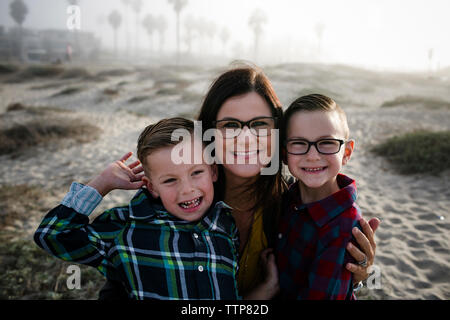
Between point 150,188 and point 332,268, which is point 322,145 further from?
point 150,188

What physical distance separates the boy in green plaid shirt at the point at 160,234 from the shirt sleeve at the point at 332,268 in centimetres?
32

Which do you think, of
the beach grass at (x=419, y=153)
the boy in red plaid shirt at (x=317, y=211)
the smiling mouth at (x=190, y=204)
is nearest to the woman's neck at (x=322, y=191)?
the boy in red plaid shirt at (x=317, y=211)

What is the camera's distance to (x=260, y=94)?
1.88 m

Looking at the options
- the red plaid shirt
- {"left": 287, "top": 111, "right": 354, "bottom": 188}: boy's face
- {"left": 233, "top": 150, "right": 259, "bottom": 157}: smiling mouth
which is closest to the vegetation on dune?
the red plaid shirt

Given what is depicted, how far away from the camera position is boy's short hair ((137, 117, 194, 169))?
173cm

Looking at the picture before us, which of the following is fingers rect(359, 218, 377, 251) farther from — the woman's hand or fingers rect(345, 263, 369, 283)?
fingers rect(345, 263, 369, 283)

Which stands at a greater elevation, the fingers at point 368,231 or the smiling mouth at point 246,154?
the smiling mouth at point 246,154

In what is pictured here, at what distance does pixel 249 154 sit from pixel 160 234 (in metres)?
0.71

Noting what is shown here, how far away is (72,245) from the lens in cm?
160

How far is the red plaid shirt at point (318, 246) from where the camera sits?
1.50 m

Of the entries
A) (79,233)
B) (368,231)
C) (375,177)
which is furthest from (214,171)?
(375,177)

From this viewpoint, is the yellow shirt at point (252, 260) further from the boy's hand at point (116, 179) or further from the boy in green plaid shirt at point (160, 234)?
the boy's hand at point (116, 179)

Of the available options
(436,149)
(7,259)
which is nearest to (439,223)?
(436,149)

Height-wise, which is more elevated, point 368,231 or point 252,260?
point 368,231
